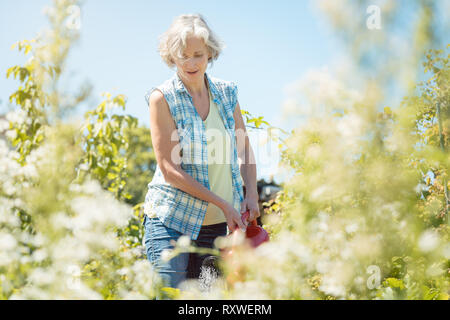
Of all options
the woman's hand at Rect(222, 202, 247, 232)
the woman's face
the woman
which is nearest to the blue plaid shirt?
the woman

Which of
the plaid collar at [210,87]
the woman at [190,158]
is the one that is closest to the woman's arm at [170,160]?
the woman at [190,158]

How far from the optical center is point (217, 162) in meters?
2.09

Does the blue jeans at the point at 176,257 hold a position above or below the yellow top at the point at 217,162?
below

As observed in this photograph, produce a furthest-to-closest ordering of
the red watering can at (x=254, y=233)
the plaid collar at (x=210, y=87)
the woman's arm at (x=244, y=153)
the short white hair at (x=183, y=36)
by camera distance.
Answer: the woman's arm at (x=244, y=153), the plaid collar at (x=210, y=87), the short white hair at (x=183, y=36), the red watering can at (x=254, y=233)

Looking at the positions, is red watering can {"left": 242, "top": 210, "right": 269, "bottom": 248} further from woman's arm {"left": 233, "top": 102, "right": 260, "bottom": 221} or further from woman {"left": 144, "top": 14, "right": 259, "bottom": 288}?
woman's arm {"left": 233, "top": 102, "right": 260, "bottom": 221}

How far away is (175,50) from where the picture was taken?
1.92 m

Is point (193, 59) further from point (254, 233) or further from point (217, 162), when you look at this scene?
point (254, 233)

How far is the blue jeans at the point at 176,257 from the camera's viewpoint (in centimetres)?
183

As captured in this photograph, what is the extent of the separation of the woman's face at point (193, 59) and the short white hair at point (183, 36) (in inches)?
0.7

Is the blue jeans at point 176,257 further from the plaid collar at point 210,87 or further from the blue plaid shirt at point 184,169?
the plaid collar at point 210,87

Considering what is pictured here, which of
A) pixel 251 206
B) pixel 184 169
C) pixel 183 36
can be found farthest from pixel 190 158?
pixel 183 36

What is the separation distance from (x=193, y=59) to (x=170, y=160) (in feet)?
1.49
